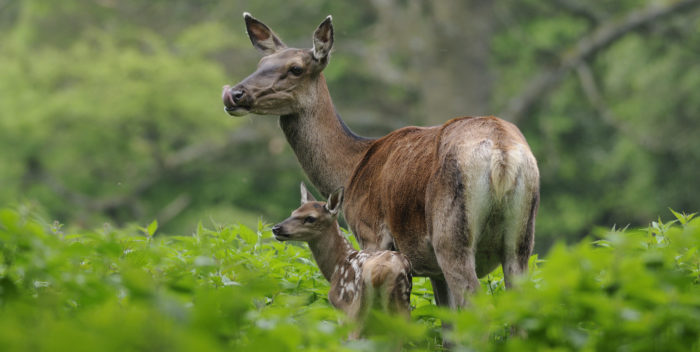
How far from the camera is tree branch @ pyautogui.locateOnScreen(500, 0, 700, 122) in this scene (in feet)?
62.9

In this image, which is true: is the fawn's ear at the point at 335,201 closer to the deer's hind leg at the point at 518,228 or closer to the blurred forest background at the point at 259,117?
the deer's hind leg at the point at 518,228

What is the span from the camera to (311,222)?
6047 millimetres

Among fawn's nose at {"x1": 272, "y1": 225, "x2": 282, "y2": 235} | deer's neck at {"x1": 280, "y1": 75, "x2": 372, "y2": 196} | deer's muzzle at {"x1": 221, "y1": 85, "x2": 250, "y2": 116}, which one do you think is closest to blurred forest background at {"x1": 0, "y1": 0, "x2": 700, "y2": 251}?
deer's neck at {"x1": 280, "y1": 75, "x2": 372, "y2": 196}

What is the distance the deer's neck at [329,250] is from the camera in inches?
238

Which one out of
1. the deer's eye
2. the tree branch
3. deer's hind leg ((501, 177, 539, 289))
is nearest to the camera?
deer's hind leg ((501, 177, 539, 289))

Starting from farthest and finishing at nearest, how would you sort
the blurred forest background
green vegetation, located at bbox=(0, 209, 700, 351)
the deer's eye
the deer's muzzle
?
1. the blurred forest background
2. the deer's eye
3. the deer's muzzle
4. green vegetation, located at bbox=(0, 209, 700, 351)

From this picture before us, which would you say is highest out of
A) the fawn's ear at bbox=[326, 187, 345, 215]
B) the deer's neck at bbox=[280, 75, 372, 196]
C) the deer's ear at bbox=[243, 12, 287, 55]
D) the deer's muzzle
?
the deer's ear at bbox=[243, 12, 287, 55]

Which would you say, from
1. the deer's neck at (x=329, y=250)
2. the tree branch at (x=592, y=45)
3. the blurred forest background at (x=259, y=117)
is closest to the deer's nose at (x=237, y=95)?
the deer's neck at (x=329, y=250)

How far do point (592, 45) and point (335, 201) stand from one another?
1451cm

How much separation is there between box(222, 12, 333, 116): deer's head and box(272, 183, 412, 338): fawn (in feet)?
2.40

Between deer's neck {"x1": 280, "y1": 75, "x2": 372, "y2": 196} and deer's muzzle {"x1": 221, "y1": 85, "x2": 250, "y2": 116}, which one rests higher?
deer's muzzle {"x1": 221, "y1": 85, "x2": 250, "y2": 116}

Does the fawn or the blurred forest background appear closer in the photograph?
the fawn

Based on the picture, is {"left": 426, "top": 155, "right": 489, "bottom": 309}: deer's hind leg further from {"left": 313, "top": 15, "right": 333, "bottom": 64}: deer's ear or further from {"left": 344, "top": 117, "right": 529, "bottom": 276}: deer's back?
{"left": 313, "top": 15, "right": 333, "bottom": 64}: deer's ear

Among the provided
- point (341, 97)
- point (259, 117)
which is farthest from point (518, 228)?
point (341, 97)
